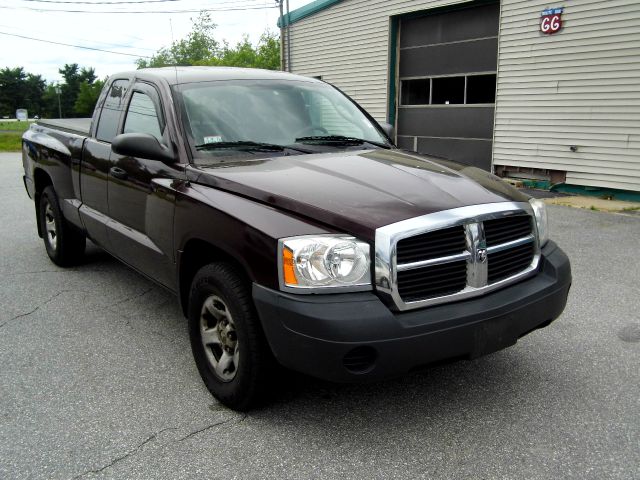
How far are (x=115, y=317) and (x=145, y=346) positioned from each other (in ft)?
2.23

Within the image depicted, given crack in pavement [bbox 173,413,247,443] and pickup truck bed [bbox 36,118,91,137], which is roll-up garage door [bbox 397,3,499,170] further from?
crack in pavement [bbox 173,413,247,443]

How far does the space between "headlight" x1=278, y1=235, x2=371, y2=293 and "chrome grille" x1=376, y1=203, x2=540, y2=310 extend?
0.26ft

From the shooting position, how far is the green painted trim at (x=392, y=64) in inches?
564

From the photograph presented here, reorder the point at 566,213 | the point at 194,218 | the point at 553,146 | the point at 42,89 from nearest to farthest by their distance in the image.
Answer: the point at 194,218 < the point at 566,213 < the point at 553,146 < the point at 42,89

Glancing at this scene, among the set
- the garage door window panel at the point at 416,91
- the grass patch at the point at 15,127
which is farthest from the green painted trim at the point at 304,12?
the grass patch at the point at 15,127

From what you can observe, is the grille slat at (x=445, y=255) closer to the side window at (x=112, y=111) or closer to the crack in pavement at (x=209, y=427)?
the crack in pavement at (x=209, y=427)

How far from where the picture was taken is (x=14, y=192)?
11352mm

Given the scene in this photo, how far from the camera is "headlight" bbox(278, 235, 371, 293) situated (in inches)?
100

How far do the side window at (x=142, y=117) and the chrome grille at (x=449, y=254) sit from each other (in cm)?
190

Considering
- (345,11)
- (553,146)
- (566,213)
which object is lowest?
(566,213)

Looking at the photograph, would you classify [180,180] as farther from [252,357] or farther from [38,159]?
[38,159]

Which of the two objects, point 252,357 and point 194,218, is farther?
point 194,218

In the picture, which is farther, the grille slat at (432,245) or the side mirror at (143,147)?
the side mirror at (143,147)

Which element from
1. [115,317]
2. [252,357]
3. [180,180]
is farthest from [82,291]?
[252,357]
